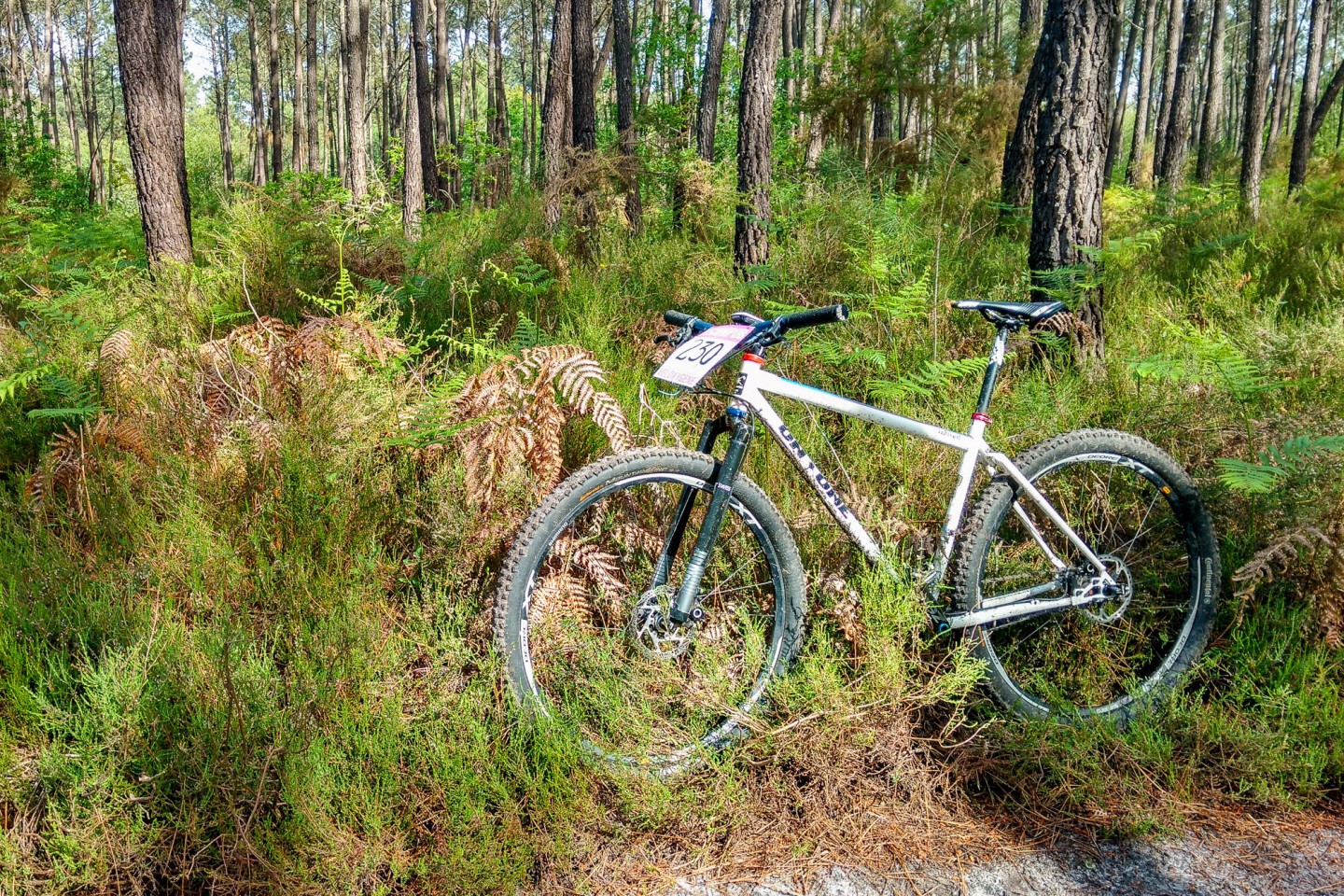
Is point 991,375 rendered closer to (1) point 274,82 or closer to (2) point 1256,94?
(2) point 1256,94

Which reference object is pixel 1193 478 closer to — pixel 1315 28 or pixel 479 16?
pixel 1315 28

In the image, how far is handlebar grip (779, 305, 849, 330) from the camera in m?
2.47

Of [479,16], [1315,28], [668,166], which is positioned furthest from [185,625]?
[479,16]

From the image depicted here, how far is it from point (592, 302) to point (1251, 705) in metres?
3.76

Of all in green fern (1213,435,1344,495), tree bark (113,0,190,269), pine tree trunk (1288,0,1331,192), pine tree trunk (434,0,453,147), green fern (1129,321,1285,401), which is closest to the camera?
green fern (1213,435,1344,495)

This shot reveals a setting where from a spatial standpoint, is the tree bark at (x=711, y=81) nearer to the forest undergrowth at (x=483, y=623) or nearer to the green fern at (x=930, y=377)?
the forest undergrowth at (x=483, y=623)

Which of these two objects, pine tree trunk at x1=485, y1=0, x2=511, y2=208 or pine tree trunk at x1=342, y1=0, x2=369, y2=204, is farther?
pine tree trunk at x1=342, y1=0, x2=369, y2=204

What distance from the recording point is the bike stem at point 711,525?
2.58 meters

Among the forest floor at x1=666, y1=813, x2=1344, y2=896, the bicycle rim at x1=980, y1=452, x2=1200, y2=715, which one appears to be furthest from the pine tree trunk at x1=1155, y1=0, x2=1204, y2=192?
the forest floor at x1=666, y1=813, x2=1344, y2=896

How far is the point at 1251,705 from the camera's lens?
285 centimetres

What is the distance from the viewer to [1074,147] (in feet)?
14.0

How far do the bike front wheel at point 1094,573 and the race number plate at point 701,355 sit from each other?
3.60 ft

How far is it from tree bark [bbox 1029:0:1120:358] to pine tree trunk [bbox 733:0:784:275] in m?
2.04

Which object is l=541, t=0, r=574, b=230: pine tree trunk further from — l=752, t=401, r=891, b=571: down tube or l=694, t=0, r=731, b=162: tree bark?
l=752, t=401, r=891, b=571: down tube
